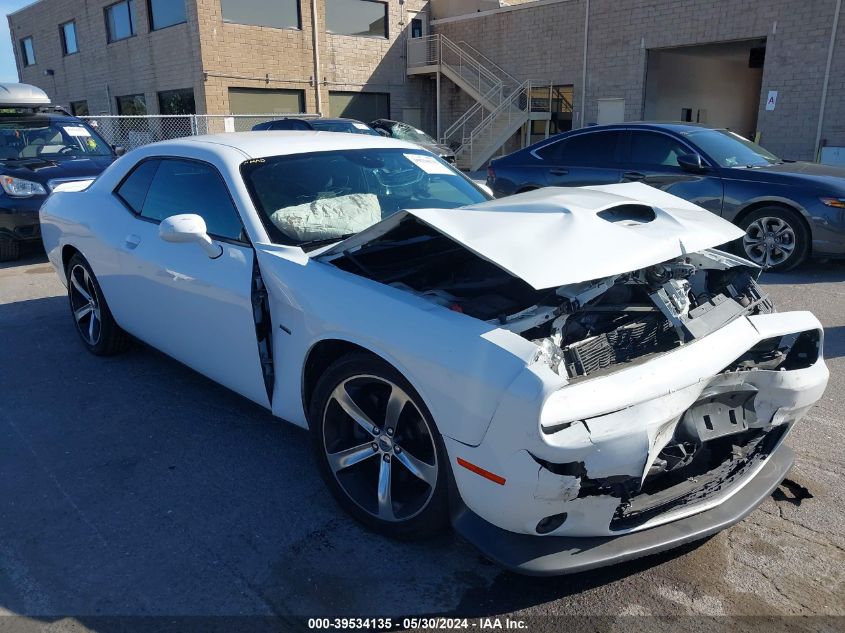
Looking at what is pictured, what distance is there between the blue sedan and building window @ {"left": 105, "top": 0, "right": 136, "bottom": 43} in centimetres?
2190

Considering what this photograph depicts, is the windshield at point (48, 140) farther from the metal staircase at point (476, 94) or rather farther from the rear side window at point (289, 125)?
the metal staircase at point (476, 94)

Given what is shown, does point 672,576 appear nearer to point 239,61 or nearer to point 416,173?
point 416,173

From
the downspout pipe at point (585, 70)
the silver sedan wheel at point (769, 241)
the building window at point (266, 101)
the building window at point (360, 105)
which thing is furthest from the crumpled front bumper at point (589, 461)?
the building window at point (360, 105)

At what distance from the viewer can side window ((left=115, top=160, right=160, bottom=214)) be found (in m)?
4.30

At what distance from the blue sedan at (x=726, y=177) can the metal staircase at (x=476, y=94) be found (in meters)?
14.1

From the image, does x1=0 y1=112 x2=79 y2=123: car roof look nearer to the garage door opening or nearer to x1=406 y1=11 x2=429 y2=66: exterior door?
the garage door opening

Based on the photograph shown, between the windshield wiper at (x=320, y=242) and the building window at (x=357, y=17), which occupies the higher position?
the building window at (x=357, y=17)

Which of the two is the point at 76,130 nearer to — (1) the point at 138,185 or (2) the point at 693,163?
(1) the point at 138,185

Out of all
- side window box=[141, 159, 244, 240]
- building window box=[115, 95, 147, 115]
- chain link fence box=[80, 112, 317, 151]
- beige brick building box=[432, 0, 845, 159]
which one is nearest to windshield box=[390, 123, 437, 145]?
chain link fence box=[80, 112, 317, 151]

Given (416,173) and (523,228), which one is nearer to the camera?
(523,228)

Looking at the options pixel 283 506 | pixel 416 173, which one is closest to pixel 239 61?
pixel 416 173

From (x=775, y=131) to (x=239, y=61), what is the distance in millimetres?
16725

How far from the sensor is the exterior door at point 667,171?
7.51 meters

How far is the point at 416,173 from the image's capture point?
4.17 m
